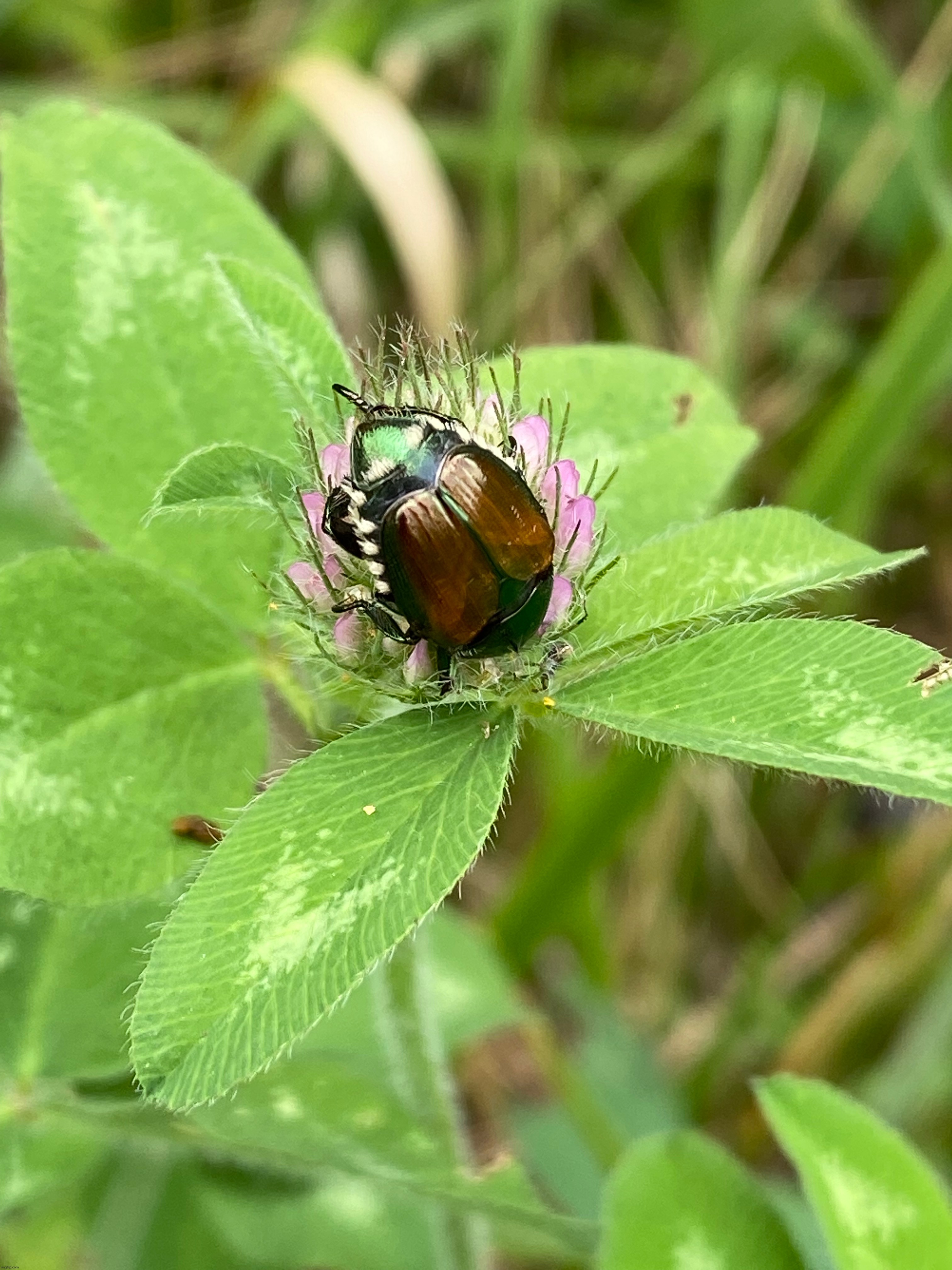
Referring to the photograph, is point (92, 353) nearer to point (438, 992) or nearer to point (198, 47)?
point (438, 992)

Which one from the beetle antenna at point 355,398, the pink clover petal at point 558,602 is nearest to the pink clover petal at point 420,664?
the pink clover petal at point 558,602

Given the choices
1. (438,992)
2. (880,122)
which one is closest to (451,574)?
(438,992)

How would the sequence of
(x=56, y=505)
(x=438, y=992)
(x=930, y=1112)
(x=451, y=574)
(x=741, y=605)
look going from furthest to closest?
(x=56, y=505)
(x=930, y=1112)
(x=438, y=992)
(x=741, y=605)
(x=451, y=574)

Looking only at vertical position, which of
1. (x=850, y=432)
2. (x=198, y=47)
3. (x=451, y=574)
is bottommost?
(x=451, y=574)

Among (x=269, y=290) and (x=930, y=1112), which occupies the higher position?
(x=269, y=290)

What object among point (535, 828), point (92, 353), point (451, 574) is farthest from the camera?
point (535, 828)

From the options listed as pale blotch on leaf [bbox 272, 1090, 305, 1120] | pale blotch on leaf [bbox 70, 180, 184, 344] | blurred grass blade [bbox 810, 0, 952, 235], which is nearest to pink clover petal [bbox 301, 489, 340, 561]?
pale blotch on leaf [bbox 70, 180, 184, 344]

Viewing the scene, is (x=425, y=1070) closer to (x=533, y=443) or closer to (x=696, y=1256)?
(x=696, y=1256)

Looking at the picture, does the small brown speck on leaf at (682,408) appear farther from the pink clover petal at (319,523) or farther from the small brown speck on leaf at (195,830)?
the small brown speck on leaf at (195,830)
